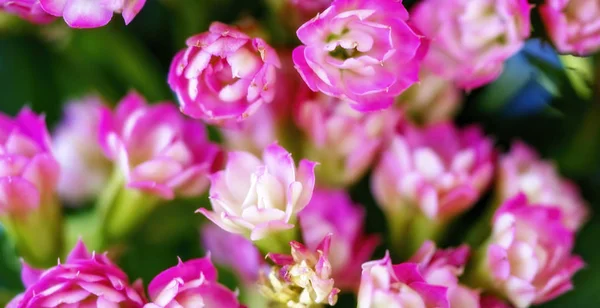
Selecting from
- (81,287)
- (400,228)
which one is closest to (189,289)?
(81,287)

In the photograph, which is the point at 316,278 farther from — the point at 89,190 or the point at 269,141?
the point at 89,190

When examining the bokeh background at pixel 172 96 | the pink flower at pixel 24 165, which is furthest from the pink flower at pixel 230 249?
the pink flower at pixel 24 165

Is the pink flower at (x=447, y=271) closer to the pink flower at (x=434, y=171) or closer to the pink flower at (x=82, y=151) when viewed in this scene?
the pink flower at (x=434, y=171)

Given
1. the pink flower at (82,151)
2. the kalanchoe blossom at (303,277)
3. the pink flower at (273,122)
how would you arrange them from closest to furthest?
the kalanchoe blossom at (303,277) < the pink flower at (273,122) < the pink flower at (82,151)

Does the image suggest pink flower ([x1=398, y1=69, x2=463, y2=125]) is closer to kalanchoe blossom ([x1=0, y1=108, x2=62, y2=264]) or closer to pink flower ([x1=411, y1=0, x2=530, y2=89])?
pink flower ([x1=411, y1=0, x2=530, y2=89])

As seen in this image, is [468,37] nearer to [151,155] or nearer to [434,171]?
[434,171]

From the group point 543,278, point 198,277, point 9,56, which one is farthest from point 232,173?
point 9,56
